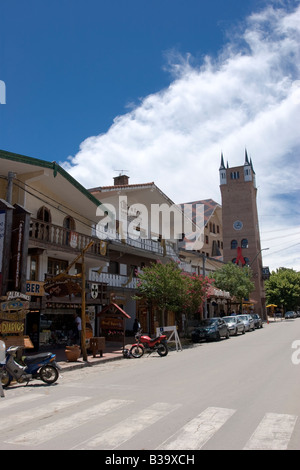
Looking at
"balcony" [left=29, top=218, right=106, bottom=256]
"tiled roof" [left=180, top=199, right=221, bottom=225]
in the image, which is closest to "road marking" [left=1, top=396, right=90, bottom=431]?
"balcony" [left=29, top=218, right=106, bottom=256]

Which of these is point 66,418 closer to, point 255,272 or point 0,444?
point 0,444

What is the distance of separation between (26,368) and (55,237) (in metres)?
8.79

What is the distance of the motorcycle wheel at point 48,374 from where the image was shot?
10906 mm

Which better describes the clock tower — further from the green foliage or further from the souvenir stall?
the souvenir stall

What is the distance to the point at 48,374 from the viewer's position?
1100 cm

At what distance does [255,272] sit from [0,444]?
6118 centimetres

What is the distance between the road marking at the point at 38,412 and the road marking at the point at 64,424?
597mm

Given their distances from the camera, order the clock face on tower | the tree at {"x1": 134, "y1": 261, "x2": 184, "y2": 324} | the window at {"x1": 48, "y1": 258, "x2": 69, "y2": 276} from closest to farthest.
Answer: the window at {"x1": 48, "y1": 258, "x2": 69, "y2": 276}, the tree at {"x1": 134, "y1": 261, "x2": 184, "y2": 324}, the clock face on tower

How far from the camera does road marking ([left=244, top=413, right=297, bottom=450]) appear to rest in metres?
5.09

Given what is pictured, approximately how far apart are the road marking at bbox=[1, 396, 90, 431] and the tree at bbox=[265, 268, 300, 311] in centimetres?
6784

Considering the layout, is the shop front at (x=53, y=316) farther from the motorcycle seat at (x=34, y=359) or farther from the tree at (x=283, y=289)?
the tree at (x=283, y=289)

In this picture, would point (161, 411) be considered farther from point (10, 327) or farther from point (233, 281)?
point (233, 281)

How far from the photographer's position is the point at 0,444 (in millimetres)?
5395

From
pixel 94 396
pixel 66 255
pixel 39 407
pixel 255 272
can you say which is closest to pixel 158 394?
pixel 94 396
